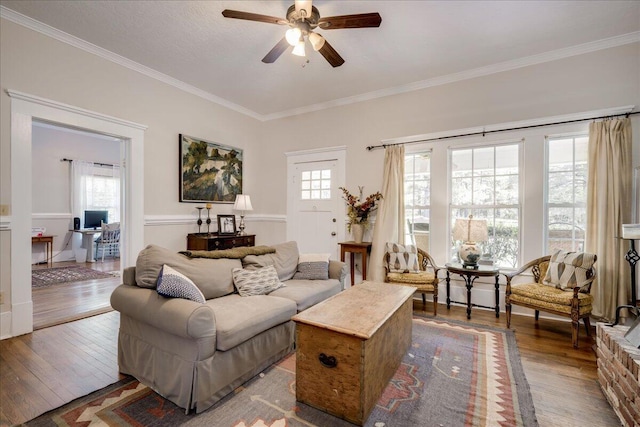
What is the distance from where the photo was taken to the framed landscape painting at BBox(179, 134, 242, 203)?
4.38 meters

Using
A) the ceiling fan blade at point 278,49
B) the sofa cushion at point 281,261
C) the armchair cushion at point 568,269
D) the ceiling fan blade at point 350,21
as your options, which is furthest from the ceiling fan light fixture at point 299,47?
the armchair cushion at point 568,269

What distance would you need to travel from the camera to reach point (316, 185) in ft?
16.8

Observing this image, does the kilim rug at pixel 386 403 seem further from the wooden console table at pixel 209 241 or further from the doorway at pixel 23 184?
the wooden console table at pixel 209 241

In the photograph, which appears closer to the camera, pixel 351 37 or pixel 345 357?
pixel 345 357

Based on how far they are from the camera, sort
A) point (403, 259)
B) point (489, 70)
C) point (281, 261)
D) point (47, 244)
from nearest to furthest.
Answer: point (281, 261)
point (489, 70)
point (403, 259)
point (47, 244)

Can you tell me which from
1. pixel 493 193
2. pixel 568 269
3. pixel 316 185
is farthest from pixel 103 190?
pixel 568 269

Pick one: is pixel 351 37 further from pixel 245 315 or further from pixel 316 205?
pixel 245 315

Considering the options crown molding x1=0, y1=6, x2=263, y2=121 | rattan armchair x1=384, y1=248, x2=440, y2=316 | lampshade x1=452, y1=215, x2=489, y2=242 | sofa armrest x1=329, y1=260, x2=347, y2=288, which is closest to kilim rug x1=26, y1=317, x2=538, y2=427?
rattan armchair x1=384, y1=248, x2=440, y2=316

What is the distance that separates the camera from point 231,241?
182 inches

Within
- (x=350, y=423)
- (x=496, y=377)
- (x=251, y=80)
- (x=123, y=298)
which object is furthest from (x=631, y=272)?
(x=251, y=80)

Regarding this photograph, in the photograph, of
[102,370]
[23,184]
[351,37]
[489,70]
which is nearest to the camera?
[102,370]

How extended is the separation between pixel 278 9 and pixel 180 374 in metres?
3.05

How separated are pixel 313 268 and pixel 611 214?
3.14m

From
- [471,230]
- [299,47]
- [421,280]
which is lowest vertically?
[421,280]
